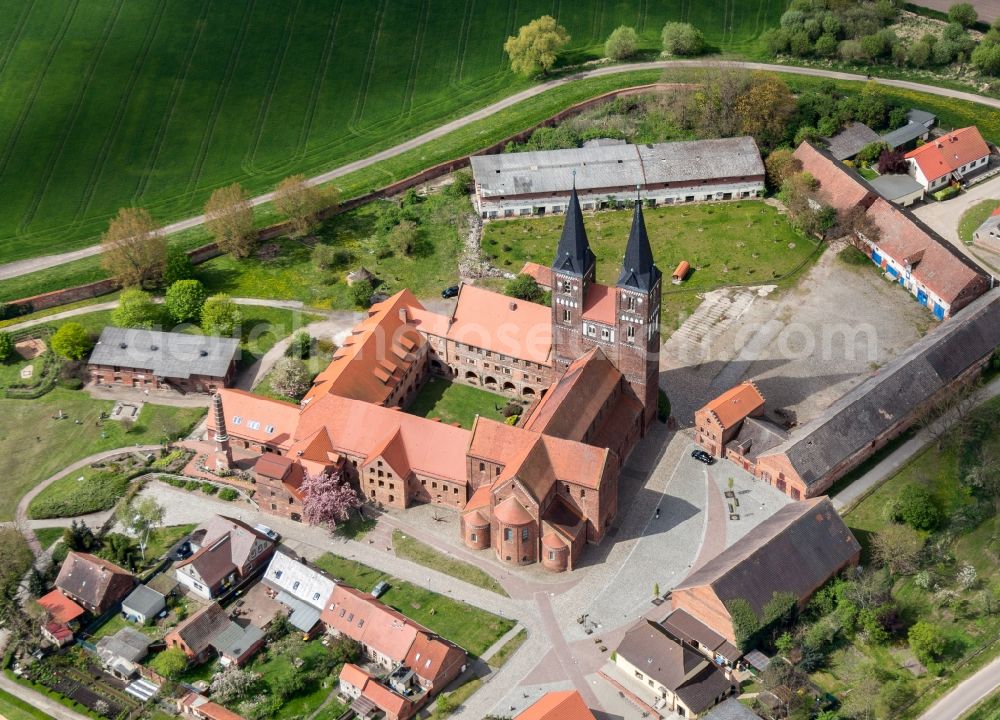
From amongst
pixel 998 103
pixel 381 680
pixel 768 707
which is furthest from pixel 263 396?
pixel 998 103

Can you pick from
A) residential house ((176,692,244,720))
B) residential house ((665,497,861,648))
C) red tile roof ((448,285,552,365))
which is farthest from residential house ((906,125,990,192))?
residential house ((176,692,244,720))

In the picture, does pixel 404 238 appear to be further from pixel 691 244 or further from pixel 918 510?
pixel 918 510

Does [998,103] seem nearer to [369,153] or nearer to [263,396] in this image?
[369,153]

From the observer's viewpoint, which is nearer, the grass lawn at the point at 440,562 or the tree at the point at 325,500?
the grass lawn at the point at 440,562

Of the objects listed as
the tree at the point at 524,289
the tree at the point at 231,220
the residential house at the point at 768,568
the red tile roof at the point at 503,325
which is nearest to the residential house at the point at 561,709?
the residential house at the point at 768,568

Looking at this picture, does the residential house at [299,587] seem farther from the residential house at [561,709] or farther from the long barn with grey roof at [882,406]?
the long barn with grey roof at [882,406]

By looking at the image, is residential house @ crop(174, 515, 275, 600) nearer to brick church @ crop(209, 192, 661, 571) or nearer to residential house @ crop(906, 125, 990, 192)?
brick church @ crop(209, 192, 661, 571)
